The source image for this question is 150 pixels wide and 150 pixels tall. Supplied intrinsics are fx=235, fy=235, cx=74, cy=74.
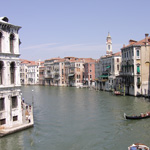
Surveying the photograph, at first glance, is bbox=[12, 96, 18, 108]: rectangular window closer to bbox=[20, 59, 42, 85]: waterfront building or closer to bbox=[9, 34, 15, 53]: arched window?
bbox=[9, 34, 15, 53]: arched window

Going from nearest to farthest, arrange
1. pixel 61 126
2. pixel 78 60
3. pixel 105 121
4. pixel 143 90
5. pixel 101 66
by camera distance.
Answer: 1. pixel 61 126
2. pixel 105 121
3. pixel 143 90
4. pixel 101 66
5. pixel 78 60

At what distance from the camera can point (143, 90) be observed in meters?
36.9

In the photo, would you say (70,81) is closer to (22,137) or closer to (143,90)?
(143,90)

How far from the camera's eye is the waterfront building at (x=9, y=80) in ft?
49.5

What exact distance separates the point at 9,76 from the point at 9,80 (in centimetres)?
26

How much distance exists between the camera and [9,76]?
15531 millimetres

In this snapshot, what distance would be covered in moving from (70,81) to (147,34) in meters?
37.0

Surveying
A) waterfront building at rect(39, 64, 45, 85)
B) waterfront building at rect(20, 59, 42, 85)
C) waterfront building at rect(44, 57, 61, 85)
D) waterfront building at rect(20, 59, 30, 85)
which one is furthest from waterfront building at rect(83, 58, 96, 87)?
waterfront building at rect(20, 59, 30, 85)

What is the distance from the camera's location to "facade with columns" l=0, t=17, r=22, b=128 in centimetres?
1512

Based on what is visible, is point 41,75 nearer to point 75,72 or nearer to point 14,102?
point 75,72

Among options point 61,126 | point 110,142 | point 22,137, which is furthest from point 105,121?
point 22,137

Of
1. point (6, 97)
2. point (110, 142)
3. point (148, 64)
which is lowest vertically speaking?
point (110, 142)

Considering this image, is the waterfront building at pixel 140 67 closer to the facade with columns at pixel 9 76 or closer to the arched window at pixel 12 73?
the facade with columns at pixel 9 76

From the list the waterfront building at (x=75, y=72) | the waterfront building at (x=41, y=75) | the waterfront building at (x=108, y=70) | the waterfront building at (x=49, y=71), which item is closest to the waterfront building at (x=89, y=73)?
the waterfront building at (x=75, y=72)
